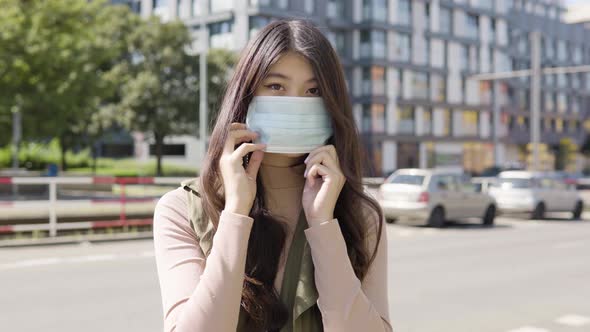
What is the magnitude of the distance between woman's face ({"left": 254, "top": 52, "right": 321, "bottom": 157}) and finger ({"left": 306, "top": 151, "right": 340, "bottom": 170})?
56mm

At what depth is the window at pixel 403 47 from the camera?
187ft

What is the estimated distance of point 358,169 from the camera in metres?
1.94

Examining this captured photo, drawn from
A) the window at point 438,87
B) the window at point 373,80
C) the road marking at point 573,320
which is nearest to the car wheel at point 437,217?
the road marking at point 573,320

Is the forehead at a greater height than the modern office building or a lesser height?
lesser

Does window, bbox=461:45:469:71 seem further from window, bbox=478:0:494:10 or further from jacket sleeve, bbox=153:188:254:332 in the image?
jacket sleeve, bbox=153:188:254:332

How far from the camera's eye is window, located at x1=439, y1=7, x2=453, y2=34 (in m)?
61.0

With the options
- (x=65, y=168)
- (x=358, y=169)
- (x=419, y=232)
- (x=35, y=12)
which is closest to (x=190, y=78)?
(x=65, y=168)

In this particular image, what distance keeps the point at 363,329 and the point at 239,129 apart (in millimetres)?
560

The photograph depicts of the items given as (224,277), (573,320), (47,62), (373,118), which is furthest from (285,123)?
(373,118)

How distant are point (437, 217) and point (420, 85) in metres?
41.8

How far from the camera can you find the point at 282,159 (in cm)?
192

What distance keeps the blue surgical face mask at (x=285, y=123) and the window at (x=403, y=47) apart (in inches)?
2202

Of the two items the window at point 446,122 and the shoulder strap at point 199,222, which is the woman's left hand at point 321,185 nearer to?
the shoulder strap at point 199,222

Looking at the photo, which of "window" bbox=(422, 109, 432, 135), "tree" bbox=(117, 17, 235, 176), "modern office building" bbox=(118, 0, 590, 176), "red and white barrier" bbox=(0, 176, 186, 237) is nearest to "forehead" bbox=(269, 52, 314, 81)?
"red and white barrier" bbox=(0, 176, 186, 237)
